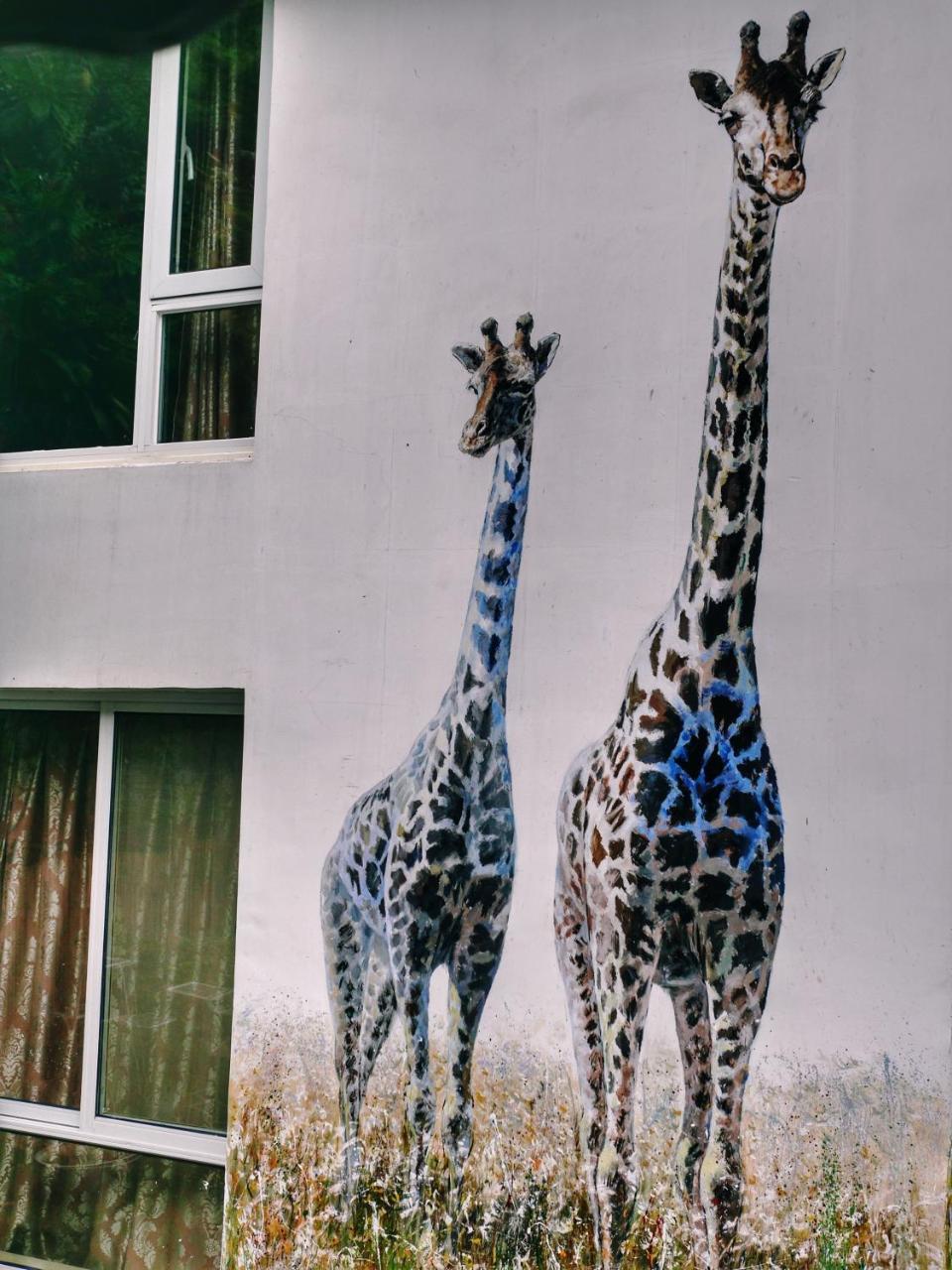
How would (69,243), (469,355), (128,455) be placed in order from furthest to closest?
(69,243) → (128,455) → (469,355)

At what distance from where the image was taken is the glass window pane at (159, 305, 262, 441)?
16.1ft

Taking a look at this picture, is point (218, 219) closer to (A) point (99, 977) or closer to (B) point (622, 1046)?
(A) point (99, 977)

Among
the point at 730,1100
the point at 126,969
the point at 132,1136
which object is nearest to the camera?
the point at 730,1100

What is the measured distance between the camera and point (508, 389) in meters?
4.22

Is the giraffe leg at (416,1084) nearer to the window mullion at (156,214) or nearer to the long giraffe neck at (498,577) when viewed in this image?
the long giraffe neck at (498,577)

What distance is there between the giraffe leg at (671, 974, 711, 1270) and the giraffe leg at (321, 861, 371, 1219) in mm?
1072

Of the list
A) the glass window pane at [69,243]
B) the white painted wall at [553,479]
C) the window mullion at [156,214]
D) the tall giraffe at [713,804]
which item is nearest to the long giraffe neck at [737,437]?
the tall giraffe at [713,804]

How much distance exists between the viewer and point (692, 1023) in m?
3.84

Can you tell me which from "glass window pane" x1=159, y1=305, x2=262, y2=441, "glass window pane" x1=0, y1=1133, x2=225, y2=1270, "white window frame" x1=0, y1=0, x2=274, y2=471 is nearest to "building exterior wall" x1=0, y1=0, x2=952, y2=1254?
"white window frame" x1=0, y1=0, x2=274, y2=471

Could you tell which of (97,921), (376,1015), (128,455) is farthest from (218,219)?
(376,1015)

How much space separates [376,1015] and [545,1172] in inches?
28.4

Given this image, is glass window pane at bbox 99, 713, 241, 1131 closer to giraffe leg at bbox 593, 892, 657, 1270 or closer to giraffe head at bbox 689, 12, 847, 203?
giraffe leg at bbox 593, 892, 657, 1270

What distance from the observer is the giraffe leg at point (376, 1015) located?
4.32 m

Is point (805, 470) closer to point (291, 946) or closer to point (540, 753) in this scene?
point (540, 753)
